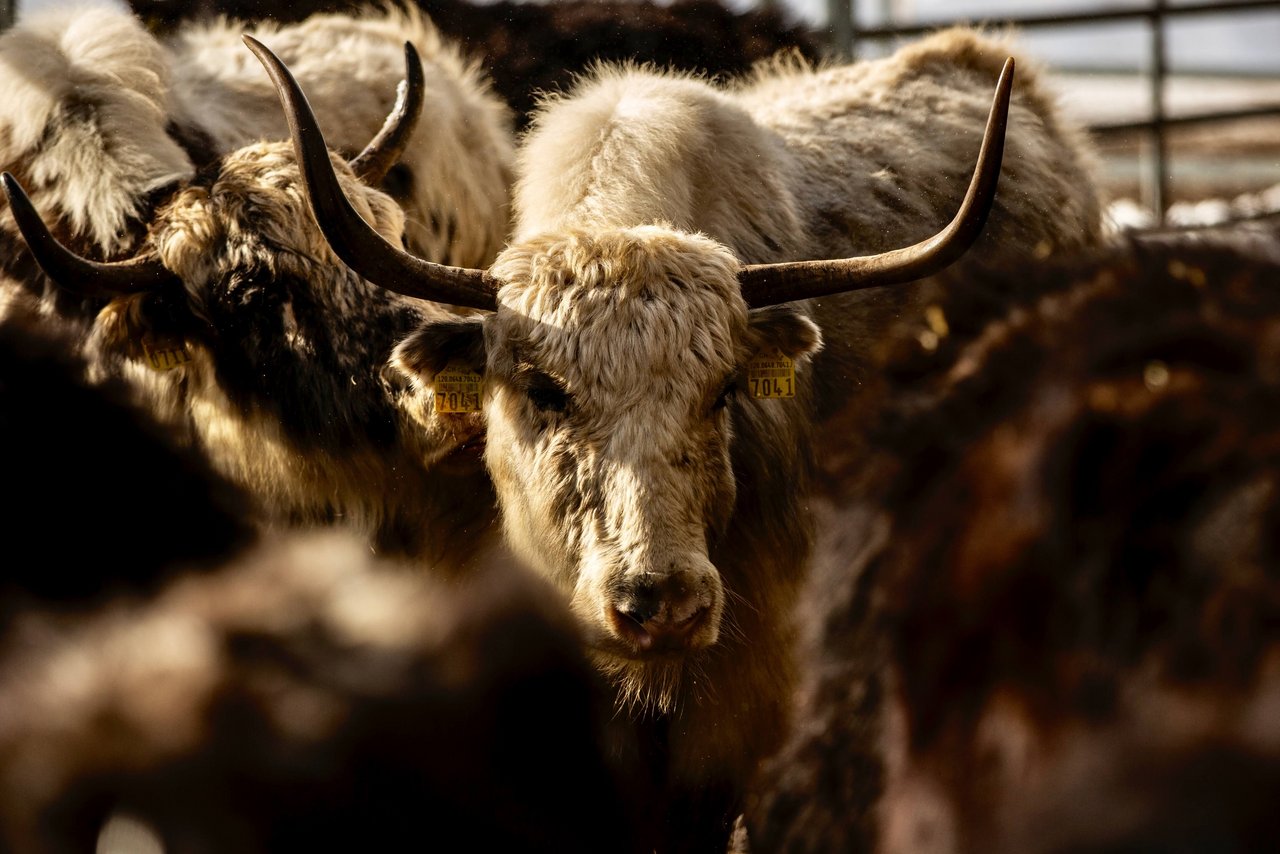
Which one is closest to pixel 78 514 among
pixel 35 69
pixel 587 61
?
pixel 35 69

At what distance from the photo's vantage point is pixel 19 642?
1.54 meters

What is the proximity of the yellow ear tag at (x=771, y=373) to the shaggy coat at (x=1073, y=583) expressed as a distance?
1.86 metres

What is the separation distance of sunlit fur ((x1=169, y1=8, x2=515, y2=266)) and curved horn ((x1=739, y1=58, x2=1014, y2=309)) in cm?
246

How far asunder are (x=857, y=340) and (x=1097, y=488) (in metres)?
2.98

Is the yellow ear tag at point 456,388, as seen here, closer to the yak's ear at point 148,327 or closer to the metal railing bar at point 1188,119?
the yak's ear at point 148,327

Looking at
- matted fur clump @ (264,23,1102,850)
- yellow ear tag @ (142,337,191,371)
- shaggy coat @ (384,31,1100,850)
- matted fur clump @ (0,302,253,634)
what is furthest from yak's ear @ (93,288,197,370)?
matted fur clump @ (0,302,253,634)

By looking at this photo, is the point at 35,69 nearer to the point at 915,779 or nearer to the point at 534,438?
the point at 534,438

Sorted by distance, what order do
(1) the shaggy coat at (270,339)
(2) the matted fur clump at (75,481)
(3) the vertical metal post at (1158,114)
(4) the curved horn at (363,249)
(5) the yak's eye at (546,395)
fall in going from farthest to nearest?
(3) the vertical metal post at (1158,114) < (1) the shaggy coat at (270,339) < (4) the curved horn at (363,249) < (5) the yak's eye at (546,395) < (2) the matted fur clump at (75,481)

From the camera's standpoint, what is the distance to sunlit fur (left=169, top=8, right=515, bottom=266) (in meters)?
5.69

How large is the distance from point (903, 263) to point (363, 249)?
4.57 feet

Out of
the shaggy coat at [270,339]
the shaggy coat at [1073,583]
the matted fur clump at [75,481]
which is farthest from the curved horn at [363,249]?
the shaggy coat at [1073,583]

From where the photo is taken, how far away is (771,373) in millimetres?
3639

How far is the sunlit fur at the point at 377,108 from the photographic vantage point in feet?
18.7

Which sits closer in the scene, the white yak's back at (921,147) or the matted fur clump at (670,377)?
the matted fur clump at (670,377)
